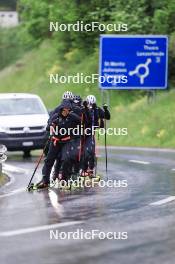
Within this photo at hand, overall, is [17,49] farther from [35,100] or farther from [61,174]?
[61,174]

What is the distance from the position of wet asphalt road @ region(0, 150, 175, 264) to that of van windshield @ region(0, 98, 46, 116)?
759cm

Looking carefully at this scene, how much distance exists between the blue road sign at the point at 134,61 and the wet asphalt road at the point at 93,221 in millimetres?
16284

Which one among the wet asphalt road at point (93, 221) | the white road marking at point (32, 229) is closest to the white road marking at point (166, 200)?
the wet asphalt road at point (93, 221)

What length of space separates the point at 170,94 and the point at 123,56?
12.0ft

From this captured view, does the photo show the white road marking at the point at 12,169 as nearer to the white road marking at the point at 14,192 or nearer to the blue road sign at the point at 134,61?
the white road marking at the point at 14,192

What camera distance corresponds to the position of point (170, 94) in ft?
129

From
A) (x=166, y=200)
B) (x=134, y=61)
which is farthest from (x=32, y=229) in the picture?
(x=134, y=61)

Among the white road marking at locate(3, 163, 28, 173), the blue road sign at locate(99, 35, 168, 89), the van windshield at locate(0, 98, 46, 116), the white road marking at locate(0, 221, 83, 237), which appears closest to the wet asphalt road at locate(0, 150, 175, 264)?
the white road marking at locate(0, 221, 83, 237)

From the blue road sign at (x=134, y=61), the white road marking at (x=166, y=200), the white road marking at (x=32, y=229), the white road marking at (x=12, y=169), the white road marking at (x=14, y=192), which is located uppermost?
the blue road sign at (x=134, y=61)

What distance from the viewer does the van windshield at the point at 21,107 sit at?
27.8 metres

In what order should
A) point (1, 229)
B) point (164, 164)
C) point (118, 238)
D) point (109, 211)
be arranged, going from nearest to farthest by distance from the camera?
point (118, 238)
point (1, 229)
point (109, 211)
point (164, 164)

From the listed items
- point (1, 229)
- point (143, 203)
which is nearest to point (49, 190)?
point (143, 203)

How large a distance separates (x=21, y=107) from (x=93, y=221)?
1635cm

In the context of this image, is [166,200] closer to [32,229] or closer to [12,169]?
[32,229]
